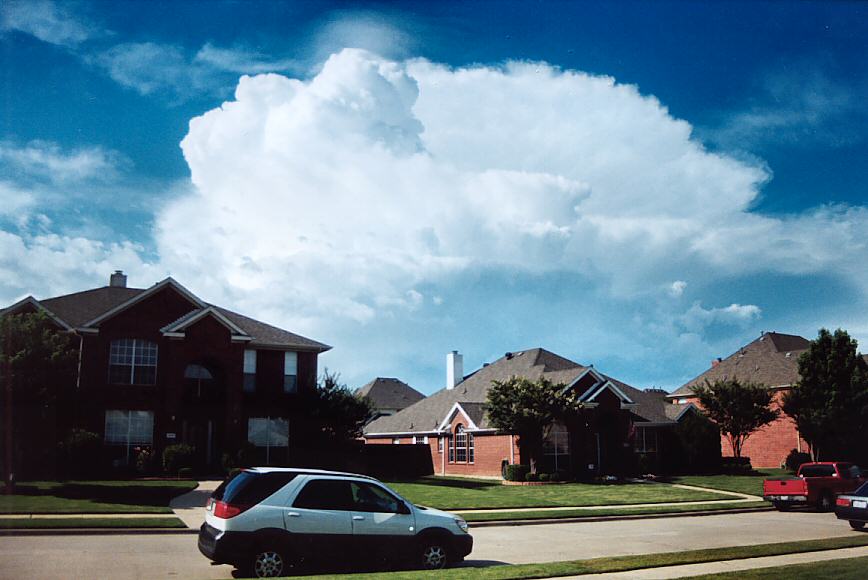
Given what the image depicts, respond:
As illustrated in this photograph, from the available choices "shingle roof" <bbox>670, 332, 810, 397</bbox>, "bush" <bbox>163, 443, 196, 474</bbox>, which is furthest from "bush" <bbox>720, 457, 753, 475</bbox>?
"bush" <bbox>163, 443, 196, 474</bbox>

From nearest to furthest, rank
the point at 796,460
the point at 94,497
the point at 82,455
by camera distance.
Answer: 1. the point at 94,497
2. the point at 82,455
3. the point at 796,460

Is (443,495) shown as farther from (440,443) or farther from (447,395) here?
(447,395)

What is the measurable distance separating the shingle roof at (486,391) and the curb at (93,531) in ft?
89.2

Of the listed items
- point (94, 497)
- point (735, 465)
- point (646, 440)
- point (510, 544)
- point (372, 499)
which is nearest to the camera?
point (372, 499)

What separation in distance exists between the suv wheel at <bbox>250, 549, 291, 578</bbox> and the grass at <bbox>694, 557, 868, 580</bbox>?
657 centimetres

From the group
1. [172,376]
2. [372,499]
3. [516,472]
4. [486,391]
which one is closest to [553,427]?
[516,472]

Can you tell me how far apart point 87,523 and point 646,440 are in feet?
117

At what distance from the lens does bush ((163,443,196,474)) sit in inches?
1334

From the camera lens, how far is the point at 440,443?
163ft

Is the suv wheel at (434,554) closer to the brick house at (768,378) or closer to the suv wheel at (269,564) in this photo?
the suv wheel at (269,564)

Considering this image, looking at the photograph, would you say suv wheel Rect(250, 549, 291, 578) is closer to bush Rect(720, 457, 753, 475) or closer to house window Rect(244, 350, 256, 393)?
house window Rect(244, 350, 256, 393)

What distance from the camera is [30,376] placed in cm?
→ 2486

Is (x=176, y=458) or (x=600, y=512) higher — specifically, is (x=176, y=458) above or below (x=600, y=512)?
above

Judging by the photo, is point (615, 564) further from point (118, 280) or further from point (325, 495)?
point (118, 280)
